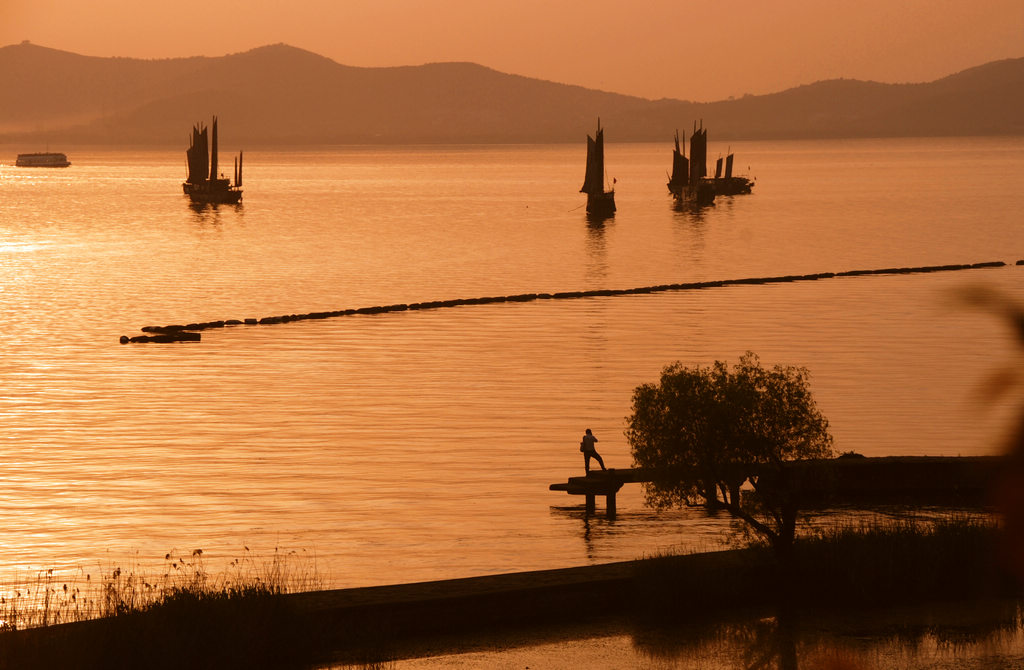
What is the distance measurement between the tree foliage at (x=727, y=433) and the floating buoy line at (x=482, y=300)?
4748 cm

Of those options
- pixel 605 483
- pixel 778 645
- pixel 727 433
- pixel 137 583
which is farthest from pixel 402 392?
pixel 778 645

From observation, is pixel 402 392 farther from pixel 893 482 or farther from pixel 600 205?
pixel 600 205

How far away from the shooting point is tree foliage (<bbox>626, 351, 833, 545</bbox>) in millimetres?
21156

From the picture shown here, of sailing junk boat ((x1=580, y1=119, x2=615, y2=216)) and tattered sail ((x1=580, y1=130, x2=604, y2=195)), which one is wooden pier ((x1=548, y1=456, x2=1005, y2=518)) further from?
sailing junk boat ((x1=580, y1=119, x2=615, y2=216))

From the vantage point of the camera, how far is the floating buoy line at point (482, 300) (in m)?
66.9

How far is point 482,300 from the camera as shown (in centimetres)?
8231

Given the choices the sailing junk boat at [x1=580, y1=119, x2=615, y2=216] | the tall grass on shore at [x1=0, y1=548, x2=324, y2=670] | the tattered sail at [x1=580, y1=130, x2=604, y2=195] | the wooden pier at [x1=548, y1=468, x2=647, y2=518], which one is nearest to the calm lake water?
the wooden pier at [x1=548, y1=468, x2=647, y2=518]

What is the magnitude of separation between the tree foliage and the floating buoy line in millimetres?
47477

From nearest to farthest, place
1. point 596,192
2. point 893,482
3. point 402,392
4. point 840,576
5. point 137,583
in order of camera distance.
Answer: point 840,576 → point 137,583 → point 893,482 → point 402,392 → point 596,192

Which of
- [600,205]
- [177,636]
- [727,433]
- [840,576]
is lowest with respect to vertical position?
[840,576]

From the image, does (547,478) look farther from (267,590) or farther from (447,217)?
(447,217)

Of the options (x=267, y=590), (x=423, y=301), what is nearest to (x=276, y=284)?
(x=423, y=301)

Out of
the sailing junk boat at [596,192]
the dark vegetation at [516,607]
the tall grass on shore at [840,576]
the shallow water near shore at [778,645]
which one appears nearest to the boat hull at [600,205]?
the sailing junk boat at [596,192]

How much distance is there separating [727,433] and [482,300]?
6144cm
